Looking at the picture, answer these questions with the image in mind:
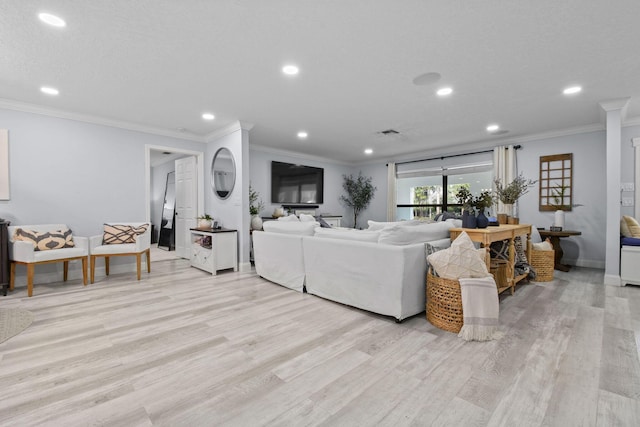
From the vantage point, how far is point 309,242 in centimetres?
329

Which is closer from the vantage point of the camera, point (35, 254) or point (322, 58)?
point (322, 58)

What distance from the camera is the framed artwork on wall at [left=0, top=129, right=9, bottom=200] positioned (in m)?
3.64

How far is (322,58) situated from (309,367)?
2.52 m

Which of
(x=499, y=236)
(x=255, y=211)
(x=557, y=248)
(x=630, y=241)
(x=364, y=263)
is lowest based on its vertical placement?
(x=557, y=248)

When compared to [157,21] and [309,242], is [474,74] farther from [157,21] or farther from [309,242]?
[157,21]

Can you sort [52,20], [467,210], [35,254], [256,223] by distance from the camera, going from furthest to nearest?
1. [256,223]
2. [35,254]
3. [467,210]
4. [52,20]

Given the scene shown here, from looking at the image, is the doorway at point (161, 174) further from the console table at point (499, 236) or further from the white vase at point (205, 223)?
the console table at point (499, 236)

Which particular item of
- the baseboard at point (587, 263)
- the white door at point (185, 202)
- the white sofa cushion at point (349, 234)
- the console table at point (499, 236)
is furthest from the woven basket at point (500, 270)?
the white door at point (185, 202)

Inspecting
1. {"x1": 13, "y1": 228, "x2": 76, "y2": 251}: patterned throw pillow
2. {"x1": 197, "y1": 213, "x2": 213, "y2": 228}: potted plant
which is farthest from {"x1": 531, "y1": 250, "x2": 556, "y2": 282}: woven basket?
{"x1": 13, "y1": 228, "x2": 76, "y2": 251}: patterned throw pillow

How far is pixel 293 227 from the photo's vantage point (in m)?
3.60

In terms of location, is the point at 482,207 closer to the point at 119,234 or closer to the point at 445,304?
the point at 445,304

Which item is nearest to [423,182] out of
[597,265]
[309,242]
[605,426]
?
[597,265]

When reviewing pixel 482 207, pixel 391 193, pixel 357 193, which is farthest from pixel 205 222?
pixel 391 193

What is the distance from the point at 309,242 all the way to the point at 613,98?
163 inches
